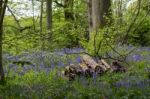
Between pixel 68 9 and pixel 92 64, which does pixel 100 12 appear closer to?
pixel 92 64

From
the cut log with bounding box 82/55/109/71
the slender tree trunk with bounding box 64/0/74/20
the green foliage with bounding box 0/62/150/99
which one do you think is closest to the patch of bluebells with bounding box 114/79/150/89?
the green foliage with bounding box 0/62/150/99

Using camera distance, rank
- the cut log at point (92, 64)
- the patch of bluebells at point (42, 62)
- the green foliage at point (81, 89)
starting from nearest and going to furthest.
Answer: the green foliage at point (81, 89), the cut log at point (92, 64), the patch of bluebells at point (42, 62)

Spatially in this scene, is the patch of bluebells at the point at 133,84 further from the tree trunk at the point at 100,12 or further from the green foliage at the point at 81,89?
the tree trunk at the point at 100,12

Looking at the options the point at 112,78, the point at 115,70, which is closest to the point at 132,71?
the point at 115,70

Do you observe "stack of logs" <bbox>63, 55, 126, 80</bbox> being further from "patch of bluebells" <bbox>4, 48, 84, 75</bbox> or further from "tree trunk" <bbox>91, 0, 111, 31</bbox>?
"tree trunk" <bbox>91, 0, 111, 31</bbox>

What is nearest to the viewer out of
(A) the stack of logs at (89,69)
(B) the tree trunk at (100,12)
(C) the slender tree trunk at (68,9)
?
(A) the stack of logs at (89,69)

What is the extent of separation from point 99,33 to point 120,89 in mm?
3441

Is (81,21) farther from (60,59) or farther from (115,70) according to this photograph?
(115,70)

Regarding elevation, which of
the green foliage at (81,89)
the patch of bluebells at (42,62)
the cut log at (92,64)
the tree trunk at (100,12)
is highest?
the tree trunk at (100,12)

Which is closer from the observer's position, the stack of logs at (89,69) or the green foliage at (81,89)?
the green foliage at (81,89)

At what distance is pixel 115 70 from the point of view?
25.4ft

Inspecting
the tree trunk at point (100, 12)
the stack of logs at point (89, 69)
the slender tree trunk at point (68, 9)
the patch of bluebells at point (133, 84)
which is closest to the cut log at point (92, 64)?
the stack of logs at point (89, 69)

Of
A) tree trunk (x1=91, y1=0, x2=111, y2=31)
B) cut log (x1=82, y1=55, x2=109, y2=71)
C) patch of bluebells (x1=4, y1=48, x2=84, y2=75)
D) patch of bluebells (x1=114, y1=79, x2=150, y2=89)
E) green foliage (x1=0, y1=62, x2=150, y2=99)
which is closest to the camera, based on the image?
green foliage (x1=0, y1=62, x2=150, y2=99)

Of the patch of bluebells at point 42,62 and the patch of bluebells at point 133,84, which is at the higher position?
the patch of bluebells at point 133,84
